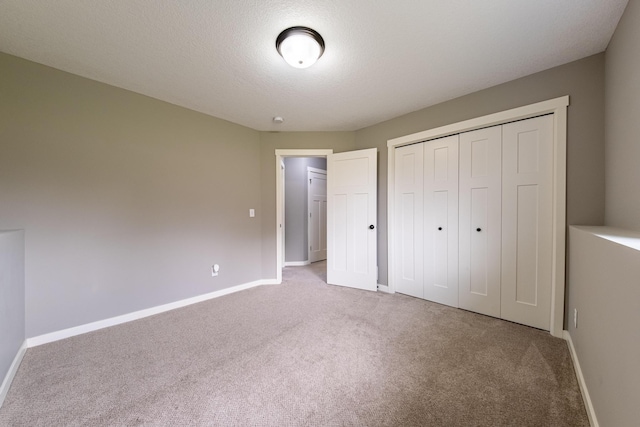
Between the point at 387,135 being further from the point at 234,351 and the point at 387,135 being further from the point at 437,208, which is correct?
the point at 234,351

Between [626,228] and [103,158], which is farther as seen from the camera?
[103,158]

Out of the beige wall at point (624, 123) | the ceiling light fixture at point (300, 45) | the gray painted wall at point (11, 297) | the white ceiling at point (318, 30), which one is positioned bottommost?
the gray painted wall at point (11, 297)

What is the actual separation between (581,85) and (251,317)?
12.0 ft

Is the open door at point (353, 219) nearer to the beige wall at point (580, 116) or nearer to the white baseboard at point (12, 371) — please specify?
the beige wall at point (580, 116)

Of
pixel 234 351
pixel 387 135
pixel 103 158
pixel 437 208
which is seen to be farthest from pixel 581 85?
pixel 103 158

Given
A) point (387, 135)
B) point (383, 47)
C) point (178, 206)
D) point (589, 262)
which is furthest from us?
point (387, 135)

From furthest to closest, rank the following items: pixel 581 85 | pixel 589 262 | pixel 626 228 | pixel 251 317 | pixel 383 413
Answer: pixel 251 317
pixel 581 85
pixel 626 228
pixel 589 262
pixel 383 413

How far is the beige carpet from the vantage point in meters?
1.34

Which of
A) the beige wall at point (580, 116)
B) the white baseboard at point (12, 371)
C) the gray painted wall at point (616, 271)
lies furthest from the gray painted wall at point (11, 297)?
the beige wall at point (580, 116)

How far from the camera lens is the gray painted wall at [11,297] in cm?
153

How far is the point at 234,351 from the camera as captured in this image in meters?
1.97

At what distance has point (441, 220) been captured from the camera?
2.94 meters

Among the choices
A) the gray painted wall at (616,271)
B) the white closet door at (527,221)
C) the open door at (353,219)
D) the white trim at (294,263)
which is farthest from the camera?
the white trim at (294,263)

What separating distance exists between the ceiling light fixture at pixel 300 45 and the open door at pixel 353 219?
6.00 ft
